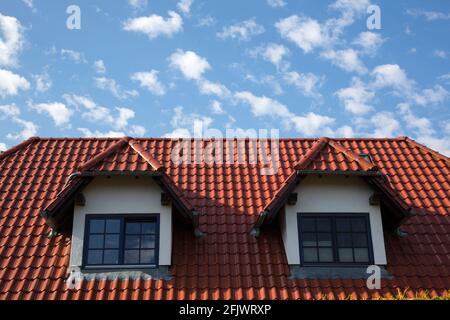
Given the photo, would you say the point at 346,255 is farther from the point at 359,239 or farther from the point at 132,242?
the point at 132,242

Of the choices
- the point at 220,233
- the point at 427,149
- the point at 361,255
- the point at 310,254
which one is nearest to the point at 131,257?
the point at 220,233

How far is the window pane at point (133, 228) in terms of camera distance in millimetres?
11414

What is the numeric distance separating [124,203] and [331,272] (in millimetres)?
4568

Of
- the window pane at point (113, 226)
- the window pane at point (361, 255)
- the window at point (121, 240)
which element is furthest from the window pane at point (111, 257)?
the window pane at point (361, 255)

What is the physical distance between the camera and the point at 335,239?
1142 cm

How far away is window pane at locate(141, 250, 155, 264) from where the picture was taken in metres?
11.1

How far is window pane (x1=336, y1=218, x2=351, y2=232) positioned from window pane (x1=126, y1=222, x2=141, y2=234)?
4218 millimetres

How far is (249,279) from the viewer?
10766mm

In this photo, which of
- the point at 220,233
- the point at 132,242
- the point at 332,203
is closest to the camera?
the point at 132,242

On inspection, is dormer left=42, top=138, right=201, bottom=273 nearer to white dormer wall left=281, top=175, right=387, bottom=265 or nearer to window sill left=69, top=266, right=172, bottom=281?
window sill left=69, top=266, right=172, bottom=281

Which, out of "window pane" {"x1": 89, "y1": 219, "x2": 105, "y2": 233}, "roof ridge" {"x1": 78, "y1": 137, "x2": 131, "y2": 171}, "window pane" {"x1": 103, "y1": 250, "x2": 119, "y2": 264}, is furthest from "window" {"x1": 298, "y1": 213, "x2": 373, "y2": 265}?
"roof ridge" {"x1": 78, "y1": 137, "x2": 131, "y2": 171}
